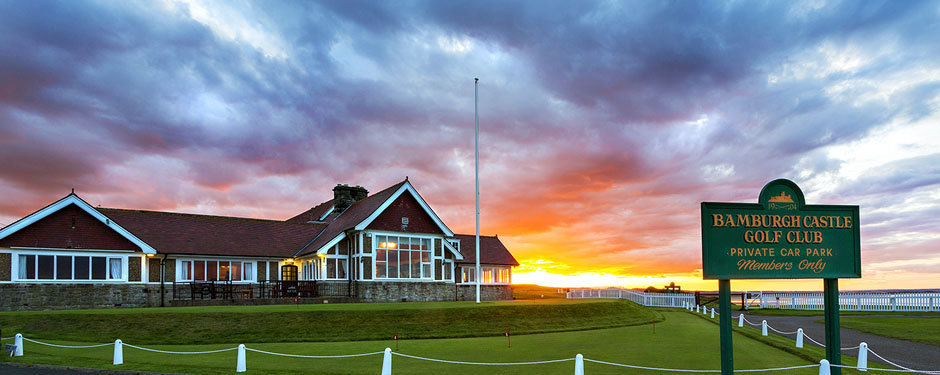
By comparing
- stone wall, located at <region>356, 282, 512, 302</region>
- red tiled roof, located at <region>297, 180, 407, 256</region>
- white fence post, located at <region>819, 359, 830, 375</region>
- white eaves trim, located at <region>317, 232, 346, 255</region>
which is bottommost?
stone wall, located at <region>356, 282, 512, 302</region>

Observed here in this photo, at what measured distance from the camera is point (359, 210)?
42.2m

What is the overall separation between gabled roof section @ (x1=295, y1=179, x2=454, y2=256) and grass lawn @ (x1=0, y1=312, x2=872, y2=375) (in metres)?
15.2

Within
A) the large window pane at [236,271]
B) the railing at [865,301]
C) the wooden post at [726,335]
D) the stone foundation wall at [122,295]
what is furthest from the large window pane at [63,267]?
the railing at [865,301]

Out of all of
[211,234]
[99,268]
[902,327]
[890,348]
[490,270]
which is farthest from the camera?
[490,270]

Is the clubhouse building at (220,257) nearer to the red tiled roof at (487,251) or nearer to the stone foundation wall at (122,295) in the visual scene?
the stone foundation wall at (122,295)

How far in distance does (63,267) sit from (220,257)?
8.26 metres

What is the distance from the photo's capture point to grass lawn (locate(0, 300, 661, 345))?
23359 millimetres

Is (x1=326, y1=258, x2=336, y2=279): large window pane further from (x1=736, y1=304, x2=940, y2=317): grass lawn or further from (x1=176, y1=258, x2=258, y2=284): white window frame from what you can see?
(x1=736, y1=304, x2=940, y2=317): grass lawn

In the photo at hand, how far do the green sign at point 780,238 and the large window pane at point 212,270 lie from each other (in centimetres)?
3345

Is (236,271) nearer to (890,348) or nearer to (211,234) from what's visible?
(211,234)

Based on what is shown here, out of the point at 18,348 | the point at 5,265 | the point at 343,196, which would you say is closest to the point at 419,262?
the point at 343,196

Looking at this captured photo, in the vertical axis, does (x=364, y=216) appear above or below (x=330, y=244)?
above

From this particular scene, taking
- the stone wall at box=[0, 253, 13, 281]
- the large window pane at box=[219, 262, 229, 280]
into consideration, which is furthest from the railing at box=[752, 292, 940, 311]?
the stone wall at box=[0, 253, 13, 281]

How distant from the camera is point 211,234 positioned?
3962cm
